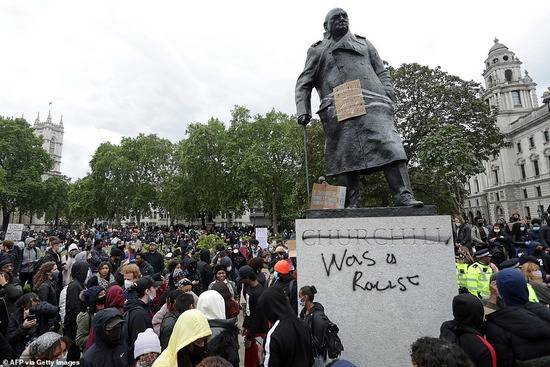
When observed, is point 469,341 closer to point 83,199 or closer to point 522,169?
point 83,199

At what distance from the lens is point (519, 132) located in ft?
175

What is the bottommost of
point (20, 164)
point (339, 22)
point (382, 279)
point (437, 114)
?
point (382, 279)

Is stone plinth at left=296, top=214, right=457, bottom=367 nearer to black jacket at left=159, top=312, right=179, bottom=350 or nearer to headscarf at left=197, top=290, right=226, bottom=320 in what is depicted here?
headscarf at left=197, top=290, right=226, bottom=320

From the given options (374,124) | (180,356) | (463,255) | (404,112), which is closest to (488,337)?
(180,356)

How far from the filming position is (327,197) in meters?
4.38

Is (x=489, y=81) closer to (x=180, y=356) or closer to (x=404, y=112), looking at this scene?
(x=404, y=112)

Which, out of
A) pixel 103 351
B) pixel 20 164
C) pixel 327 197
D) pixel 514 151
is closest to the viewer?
pixel 103 351

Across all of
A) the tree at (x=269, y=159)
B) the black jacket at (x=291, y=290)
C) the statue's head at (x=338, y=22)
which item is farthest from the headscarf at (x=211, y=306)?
the tree at (x=269, y=159)

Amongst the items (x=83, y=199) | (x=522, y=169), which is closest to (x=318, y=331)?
(x=83, y=199)

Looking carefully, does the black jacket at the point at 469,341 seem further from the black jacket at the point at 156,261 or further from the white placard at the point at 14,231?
the white placard at the point at 14,231

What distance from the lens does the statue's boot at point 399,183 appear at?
13.3 feet

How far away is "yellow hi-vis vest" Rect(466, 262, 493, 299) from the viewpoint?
5.41 m

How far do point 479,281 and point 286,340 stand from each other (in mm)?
4221

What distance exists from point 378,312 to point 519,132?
62.4m
